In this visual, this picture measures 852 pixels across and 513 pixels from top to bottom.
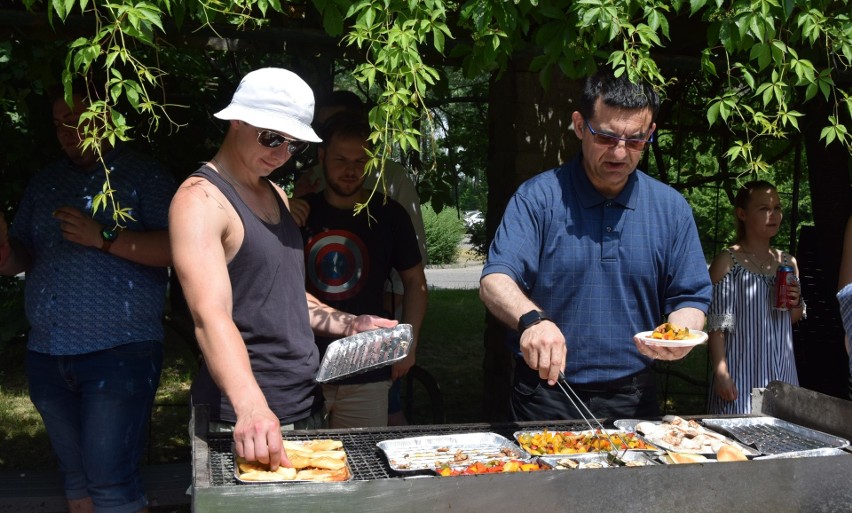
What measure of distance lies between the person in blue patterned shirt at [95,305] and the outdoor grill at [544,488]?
978 mm

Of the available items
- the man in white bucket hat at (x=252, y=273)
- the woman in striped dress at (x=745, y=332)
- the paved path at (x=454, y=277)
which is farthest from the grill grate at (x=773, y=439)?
the paved path at (x=454, y=277)

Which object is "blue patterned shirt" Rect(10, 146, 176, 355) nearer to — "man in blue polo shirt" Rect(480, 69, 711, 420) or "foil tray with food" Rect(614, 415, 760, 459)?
"man in blue polo shirt" Rect(480, 69, 711, 420)

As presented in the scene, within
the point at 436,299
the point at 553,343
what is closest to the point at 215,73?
the point at 553,343

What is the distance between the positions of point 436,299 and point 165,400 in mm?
6243

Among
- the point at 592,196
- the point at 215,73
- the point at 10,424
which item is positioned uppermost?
the point at 215,73

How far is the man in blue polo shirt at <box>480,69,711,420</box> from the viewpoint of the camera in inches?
109

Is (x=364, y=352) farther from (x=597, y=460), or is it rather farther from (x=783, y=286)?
(x=783, y=286)

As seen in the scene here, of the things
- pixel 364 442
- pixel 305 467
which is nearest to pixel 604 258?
pixel 364 442

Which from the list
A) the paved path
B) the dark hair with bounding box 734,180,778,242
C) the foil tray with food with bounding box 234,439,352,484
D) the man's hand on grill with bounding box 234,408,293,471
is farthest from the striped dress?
the paved path

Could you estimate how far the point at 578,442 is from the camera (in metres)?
2.54

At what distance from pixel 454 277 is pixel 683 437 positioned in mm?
17410

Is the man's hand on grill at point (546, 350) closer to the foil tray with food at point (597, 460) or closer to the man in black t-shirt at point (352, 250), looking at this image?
the foil tray with food at point (597, 460)

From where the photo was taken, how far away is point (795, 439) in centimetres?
267

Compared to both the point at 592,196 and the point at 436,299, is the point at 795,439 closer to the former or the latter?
the point at 592,196
